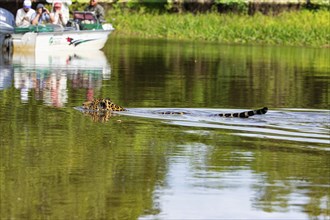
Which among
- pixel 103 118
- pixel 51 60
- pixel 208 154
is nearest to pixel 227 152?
pixel 208 154

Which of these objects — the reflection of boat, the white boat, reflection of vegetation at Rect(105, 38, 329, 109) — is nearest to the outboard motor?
the white boat

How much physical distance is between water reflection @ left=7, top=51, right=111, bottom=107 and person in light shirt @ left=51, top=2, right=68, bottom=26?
1.43 meters

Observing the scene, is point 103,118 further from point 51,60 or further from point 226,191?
point 51,60

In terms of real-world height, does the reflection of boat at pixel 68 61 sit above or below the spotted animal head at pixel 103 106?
below

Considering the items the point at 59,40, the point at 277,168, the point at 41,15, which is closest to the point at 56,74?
the point at 59,40

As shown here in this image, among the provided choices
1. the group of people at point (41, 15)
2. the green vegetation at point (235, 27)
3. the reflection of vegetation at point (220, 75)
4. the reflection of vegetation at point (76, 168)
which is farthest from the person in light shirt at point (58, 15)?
the reflection of vegetation at point (76, 168)

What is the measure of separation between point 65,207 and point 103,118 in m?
6.89

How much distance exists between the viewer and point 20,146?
41.1 feet

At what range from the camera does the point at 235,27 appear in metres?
A: 50.8

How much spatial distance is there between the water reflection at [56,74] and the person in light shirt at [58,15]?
56.3 inches

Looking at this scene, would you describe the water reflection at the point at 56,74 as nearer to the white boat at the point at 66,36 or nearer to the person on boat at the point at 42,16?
the white boat at the point at 66,36

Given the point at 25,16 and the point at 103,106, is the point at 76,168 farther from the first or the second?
the point at 25,16

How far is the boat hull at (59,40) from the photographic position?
33938 mm

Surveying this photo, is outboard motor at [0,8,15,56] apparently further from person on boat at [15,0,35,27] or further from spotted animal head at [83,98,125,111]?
spotted animal head at [83,98,125,111]
